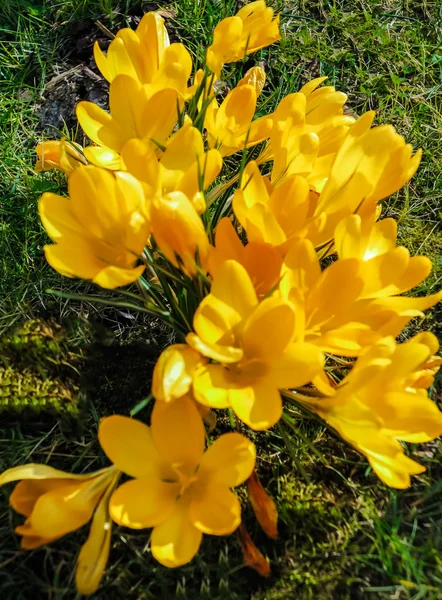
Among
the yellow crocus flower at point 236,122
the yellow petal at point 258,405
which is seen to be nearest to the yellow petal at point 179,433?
the yellow petal at point 258,405

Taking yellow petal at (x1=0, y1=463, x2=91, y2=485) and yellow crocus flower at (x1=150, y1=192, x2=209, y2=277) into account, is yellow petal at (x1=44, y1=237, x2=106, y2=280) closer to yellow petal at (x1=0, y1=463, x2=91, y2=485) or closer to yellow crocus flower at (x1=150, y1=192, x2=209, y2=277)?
yellow crocus flower at (x1=150, y1=192, x2=209, y2=277)

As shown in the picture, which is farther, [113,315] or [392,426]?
[113,315]

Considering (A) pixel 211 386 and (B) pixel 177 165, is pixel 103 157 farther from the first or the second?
(A) pixel 211 386

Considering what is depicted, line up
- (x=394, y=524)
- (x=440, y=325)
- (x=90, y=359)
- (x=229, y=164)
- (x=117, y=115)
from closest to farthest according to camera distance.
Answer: (x=117, y=115)
(x=394, y=524)
(x=90, y=359)
(x=440, y=325)
(x=229, y=164)

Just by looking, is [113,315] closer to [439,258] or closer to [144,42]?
[144,42]

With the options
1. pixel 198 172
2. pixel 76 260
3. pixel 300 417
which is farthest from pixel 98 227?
pixel 300 417

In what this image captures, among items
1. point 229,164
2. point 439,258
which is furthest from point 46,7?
point 439,258

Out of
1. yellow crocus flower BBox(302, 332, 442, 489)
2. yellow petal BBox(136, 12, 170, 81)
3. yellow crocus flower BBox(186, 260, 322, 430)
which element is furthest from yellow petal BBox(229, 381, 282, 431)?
yellow petal BBox(136, 12, 170, 81)
